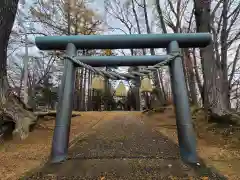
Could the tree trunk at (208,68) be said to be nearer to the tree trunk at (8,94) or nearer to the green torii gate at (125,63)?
the green torii gate at (125,63)

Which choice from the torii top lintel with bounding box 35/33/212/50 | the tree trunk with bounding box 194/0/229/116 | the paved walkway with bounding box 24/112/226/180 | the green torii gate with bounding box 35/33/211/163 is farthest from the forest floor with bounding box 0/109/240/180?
the torii top lintel with bounding box 35/33/212/50

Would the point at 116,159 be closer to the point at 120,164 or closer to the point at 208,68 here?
the point at 120,164

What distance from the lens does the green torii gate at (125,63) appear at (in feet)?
10.9

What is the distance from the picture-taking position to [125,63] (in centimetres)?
389

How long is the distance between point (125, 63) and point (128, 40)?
1.28ft

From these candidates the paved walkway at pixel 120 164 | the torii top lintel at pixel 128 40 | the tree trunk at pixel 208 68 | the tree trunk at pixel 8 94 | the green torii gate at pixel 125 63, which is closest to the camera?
the paved walkway at pixel 120 164

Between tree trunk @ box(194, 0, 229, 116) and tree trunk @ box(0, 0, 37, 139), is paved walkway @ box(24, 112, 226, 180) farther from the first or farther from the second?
tree trunk @ box(194, 0, 229, 116)

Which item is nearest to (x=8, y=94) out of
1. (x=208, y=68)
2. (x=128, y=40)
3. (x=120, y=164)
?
(x=128, y=40)

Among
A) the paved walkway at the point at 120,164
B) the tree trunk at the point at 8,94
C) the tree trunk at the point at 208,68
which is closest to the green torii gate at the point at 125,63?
the paved walkway at the point at 120,164

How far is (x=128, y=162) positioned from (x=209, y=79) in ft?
14.7

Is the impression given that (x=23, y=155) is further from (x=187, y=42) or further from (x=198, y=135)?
(x=198, y=135)

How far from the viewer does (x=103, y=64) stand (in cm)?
380

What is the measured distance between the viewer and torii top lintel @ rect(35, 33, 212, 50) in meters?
3.73

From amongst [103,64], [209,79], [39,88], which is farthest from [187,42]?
[39,88]
